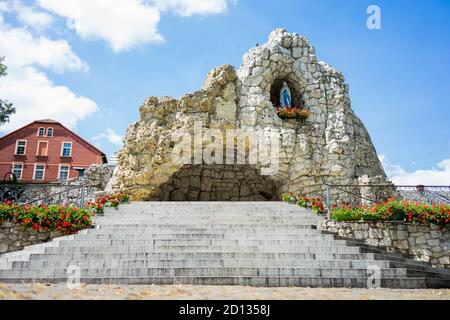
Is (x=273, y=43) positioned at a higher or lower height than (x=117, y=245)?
higher

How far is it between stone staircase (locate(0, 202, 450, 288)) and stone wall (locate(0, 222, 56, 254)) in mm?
1603

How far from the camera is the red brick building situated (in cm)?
3100

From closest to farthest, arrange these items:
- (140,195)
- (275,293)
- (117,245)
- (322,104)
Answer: (275,293) → (117,245) → (140,195) → (322,104)

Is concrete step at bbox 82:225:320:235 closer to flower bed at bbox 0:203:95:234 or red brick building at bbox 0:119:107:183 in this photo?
flower bed at bbox 0:203:95:234

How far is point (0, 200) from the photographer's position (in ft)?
36.0

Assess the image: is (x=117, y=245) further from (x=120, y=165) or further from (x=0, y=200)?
(x=120, y=165)

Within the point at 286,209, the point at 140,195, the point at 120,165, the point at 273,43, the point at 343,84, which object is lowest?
the point at 286,209

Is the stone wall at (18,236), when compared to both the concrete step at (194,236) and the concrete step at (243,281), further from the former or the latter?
the concrete step at (243,281)

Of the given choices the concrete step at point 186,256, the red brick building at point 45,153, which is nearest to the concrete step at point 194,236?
the concrete step at point 186,256

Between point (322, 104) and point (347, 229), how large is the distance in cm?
942

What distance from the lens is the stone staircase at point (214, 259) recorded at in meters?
5.86
